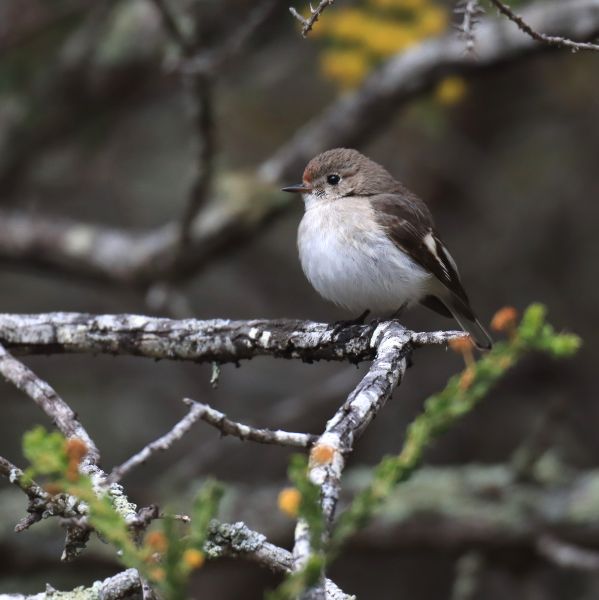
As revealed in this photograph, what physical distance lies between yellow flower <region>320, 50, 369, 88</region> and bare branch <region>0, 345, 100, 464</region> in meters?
2.95

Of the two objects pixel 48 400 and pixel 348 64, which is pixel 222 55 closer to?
pixel 348 64

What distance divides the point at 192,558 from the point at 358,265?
8.92ft

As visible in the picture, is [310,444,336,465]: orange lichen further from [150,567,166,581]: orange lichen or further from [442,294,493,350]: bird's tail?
[442,294,493,350]: bird's tail

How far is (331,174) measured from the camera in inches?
184

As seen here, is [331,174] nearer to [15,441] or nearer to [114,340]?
[114,340]

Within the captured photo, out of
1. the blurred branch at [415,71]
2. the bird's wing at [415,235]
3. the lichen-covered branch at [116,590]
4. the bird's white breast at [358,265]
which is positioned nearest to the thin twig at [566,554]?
the bird's wing at [415,235]

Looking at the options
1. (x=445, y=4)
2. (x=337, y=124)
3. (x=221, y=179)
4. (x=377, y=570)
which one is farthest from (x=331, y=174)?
(x=377, y=570)

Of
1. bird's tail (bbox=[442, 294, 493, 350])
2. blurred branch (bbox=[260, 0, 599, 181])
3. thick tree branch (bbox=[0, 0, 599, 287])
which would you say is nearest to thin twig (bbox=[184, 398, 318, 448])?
bird's tail (bbox=[442, 294, 493, 350])

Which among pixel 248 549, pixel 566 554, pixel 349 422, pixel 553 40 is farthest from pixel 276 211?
pixel 248 549

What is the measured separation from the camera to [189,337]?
123 inches

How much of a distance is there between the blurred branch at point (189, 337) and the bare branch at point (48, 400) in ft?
0.69

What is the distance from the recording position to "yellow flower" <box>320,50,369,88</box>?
5.33 meters

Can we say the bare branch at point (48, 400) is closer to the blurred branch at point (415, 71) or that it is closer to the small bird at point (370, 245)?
the small bird at point (370, 245)

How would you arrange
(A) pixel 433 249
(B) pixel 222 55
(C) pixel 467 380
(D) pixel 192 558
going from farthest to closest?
1. (A) pixel 433 249
2. (B) pixel 222 55
3. (C) pixel 467 380
4. (D) pixel 192 558
